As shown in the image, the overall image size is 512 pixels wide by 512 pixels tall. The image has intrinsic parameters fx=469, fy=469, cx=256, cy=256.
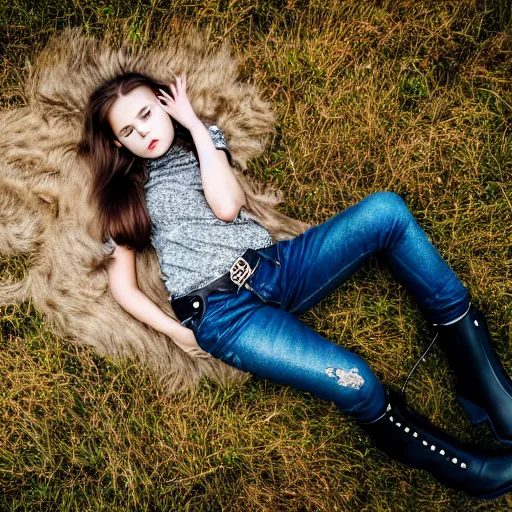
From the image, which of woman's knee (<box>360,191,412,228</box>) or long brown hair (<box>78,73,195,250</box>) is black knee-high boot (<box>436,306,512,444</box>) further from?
long brown hair (<box>78,73,195,250</box>)

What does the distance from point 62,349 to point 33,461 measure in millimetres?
616

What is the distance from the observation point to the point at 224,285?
2.15 m

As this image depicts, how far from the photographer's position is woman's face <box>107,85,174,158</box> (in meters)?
2.11

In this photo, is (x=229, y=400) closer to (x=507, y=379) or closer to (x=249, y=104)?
(x=507, y=379)

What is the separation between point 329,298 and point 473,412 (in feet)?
2.85

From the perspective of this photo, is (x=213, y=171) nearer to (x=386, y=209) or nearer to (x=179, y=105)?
(x=179, y=105)

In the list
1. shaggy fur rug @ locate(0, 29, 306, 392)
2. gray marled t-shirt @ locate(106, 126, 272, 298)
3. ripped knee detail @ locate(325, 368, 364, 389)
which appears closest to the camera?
ripped knee detail @ locate(325, 368, 364, 389)

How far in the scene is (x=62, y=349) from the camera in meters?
2.50

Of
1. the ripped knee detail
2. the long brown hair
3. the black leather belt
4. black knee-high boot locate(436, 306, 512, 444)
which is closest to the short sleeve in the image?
the long brown hair

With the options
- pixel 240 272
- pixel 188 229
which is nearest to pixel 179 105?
pixel 188 229

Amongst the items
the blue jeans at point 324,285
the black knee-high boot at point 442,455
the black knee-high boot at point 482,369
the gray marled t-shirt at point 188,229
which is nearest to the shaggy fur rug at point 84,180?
the gray marled t-shirt at point 188,229

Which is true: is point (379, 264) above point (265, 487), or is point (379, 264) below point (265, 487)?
above

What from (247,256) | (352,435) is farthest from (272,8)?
(352,435)

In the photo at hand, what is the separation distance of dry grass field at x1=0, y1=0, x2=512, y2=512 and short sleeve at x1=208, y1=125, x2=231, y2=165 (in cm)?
22
